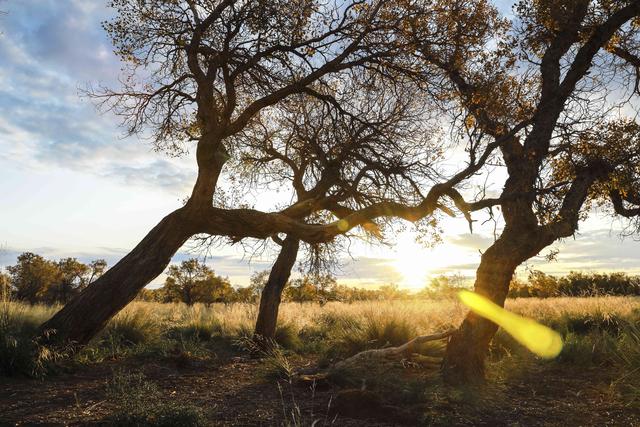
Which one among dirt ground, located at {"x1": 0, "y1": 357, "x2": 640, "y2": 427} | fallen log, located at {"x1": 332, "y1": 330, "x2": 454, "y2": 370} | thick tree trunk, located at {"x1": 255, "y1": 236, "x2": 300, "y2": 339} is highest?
thick tree trunk, located at {"x1": 255, "y1": 236, "x2": 300, "y2": 339}

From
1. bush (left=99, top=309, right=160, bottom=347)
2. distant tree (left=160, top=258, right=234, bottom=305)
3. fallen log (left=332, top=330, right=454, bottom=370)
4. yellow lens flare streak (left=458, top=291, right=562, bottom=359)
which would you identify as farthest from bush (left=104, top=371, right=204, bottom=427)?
distant tree (left=160, top=258, right=234, bottom=305)

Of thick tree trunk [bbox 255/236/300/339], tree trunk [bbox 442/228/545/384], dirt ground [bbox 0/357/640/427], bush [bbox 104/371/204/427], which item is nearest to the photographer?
bush [bbox 104/371/204/427]

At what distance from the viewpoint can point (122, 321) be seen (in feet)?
38.6

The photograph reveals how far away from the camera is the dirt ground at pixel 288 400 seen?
213 inches

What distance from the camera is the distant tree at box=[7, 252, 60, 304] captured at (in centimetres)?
3575

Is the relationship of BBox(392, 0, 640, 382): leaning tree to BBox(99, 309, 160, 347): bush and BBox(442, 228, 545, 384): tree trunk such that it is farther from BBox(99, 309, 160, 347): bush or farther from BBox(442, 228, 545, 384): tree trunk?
BBox(99, 309, 160, 347): bush

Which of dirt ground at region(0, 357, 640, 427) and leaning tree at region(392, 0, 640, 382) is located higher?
leaning tree at region(392, 0, 640, 382)

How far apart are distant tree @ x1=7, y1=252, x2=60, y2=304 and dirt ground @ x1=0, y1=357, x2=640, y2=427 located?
31.6 meters

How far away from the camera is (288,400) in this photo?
251 inches

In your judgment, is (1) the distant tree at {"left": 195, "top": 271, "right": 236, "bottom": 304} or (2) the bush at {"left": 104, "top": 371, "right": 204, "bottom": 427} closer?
(2) the bush at {"left": 104, "top": 371, "right": 204, "bottom": 427}

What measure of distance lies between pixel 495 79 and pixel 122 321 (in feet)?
31.0

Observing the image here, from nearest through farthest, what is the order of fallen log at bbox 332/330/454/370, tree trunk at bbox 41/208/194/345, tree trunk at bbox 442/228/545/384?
fallen log at bbox 332/330/454/370 → tree trunk at bbox 442/228/545/384 → tree trunk at bbox 41/208/194/345

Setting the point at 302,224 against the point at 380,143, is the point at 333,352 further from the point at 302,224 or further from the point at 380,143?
the point at 380,143

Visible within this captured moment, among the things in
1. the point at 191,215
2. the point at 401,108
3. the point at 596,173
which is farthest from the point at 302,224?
the point at 596,173
